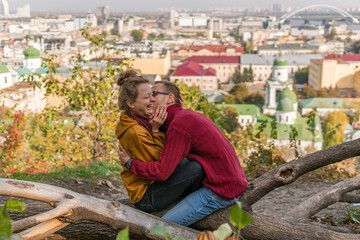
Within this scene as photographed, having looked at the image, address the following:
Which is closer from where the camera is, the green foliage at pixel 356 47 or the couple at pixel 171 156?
the couple at pixel 171 156

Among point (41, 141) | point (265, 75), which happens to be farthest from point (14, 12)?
point (41, 141)

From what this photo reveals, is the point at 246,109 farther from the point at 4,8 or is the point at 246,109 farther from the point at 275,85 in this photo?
the point at 4,8

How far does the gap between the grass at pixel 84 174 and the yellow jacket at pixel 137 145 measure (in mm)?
2072

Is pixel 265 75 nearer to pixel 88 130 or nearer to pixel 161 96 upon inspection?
pixel 88 130

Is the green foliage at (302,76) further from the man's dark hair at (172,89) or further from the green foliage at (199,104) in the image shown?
the man's dark hair at (172,89)

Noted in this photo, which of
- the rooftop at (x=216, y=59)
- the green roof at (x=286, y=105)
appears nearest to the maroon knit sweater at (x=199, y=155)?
the green roof at (x=286, y=105)

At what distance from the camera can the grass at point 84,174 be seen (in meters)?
4.09

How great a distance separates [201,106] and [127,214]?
11.8 ft

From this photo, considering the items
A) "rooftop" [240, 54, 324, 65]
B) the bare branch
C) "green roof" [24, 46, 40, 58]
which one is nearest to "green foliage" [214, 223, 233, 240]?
the bare branch

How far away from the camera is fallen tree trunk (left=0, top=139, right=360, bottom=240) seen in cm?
177

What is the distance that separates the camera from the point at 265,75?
56.2 metres

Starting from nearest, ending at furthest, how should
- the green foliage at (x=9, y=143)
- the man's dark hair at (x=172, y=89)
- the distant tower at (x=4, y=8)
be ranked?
the man's dark hair at (x=172, y=89) < the green foliage at (x=9, y=143) < the distant tower at (x=4, y=8)

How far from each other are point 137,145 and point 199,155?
0.28 metres

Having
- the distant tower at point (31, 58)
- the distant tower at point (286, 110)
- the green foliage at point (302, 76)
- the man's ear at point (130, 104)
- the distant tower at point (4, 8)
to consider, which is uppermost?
the distant tower at point (4, 8)
